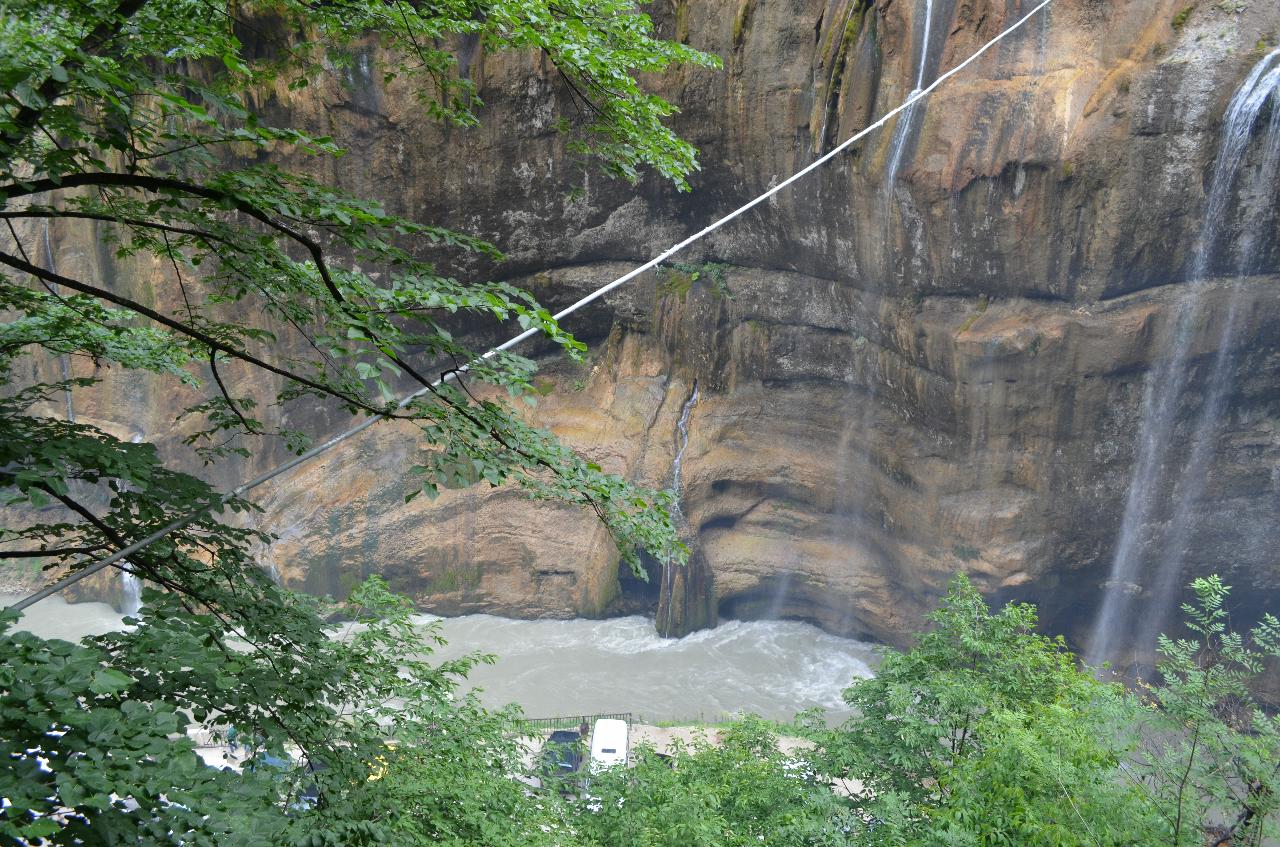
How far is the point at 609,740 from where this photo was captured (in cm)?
1161

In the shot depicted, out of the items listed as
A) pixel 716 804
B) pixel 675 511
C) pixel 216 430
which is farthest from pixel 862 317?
pixel 216 430

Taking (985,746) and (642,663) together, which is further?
→ (642,663)

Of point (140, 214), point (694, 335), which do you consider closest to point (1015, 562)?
point (694, 335)

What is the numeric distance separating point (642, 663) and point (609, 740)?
3.72 m

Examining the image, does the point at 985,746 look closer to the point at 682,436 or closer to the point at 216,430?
the point at 216,430

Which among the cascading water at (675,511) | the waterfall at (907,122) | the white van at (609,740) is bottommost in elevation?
the white van at (609,740)

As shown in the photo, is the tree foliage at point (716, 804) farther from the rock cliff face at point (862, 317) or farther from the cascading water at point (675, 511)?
the cascading water at point (675, 511)

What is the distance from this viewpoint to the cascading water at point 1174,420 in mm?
10586

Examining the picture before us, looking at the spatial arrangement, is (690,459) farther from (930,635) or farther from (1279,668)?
(1279,668)

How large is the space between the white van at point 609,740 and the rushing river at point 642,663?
6.64 feet

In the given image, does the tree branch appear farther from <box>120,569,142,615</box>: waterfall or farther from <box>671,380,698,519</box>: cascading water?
<box>120,569,142,615</box>: waterfall

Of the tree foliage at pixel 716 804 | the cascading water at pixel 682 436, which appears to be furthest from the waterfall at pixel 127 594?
the tree foliage at pixel 716 804

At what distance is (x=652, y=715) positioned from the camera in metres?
13.8

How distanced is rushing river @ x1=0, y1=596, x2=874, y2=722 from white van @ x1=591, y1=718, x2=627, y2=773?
2.02 m
